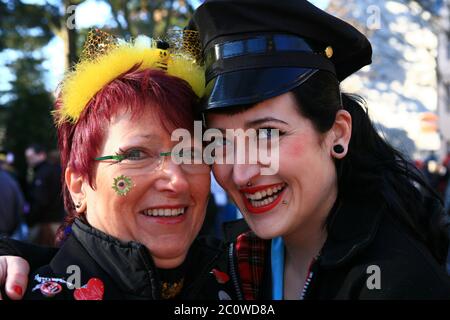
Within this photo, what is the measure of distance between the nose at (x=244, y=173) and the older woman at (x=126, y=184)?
0.51ft

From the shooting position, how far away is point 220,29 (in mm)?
2352

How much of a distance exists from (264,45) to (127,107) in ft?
2.10

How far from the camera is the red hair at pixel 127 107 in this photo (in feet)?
7.27

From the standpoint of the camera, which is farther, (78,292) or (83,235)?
(83,235)

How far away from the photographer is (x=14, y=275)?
2.06 meters

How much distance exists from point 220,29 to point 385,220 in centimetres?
111

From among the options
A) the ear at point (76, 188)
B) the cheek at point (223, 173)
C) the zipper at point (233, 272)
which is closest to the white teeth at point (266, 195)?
the cheek at point (223, 173)

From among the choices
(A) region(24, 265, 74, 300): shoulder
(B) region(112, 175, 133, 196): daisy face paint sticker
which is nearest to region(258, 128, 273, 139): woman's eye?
(B) region(112, 175, 133, 196): daisy face paint sticker

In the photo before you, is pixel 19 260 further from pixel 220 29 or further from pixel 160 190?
pixel 220 29

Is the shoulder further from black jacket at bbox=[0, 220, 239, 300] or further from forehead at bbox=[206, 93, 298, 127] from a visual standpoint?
forehead at bbox=[206, 93, 298, 127]

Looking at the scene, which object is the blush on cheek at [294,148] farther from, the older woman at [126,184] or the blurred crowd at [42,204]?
the blurred crowd at [42,204]

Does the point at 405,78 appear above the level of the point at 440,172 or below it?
above
